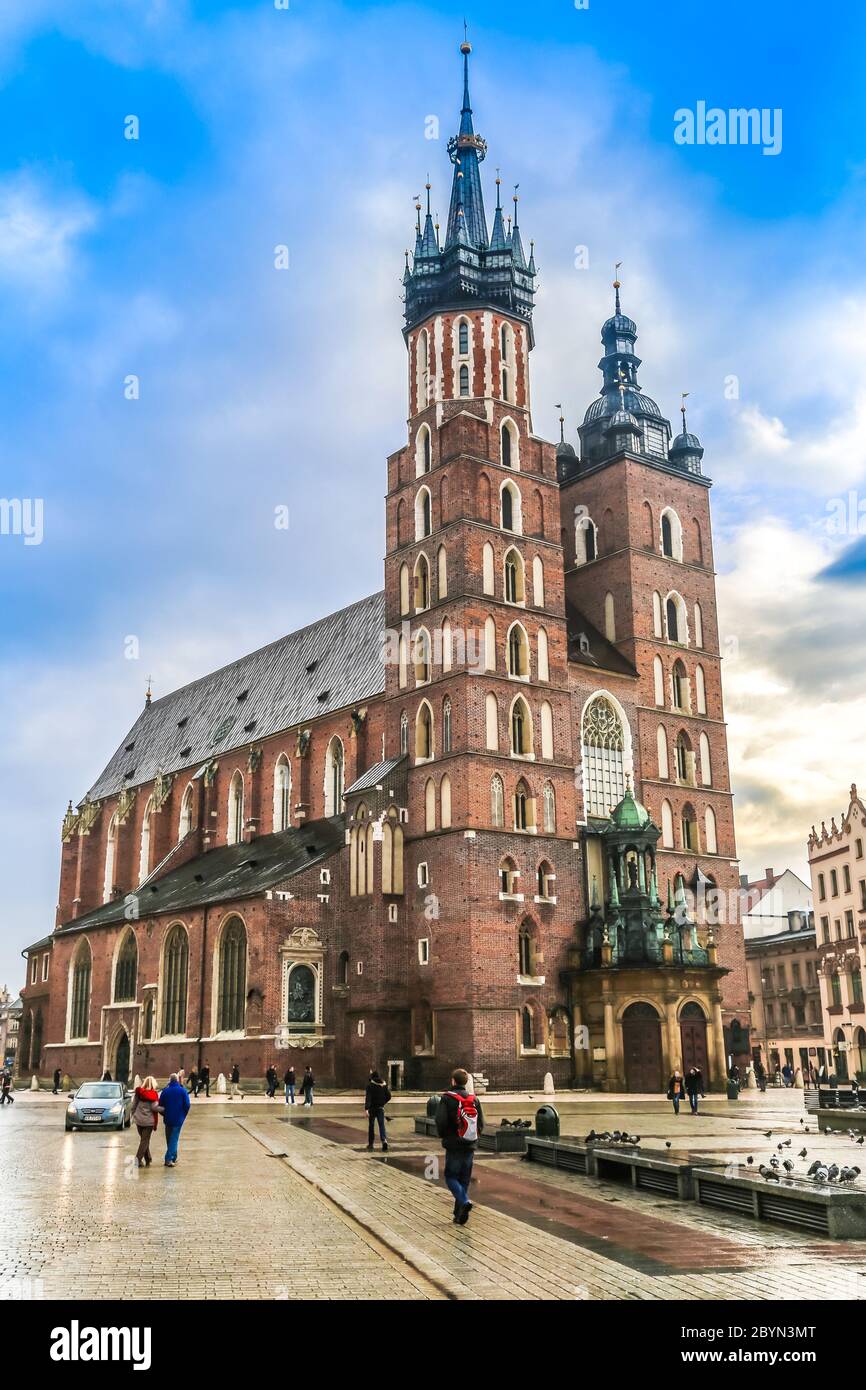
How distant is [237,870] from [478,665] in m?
15.8

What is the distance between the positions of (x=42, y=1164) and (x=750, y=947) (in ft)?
213

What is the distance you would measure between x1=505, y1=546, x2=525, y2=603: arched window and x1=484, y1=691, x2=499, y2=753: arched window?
4.51m

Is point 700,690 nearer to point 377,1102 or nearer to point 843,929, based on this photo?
point 843,929

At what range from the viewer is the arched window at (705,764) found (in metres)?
55.7

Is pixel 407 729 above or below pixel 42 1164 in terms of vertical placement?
Result: above

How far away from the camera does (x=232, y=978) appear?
50.4 metres

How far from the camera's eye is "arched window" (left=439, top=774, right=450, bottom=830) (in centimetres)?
4674

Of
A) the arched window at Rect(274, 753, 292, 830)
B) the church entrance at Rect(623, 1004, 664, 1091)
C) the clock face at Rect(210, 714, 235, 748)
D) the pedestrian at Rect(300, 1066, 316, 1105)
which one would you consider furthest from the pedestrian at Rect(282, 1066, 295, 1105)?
the clock face at Rect(210, 714, 235, 748)

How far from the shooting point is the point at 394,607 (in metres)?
52.6

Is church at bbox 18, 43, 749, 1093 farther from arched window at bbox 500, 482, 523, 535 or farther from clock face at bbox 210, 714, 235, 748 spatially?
clock face at bbox 210, 714, 235, 748

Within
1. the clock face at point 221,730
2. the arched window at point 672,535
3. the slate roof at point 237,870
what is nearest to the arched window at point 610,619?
the arched window at point 672,535
